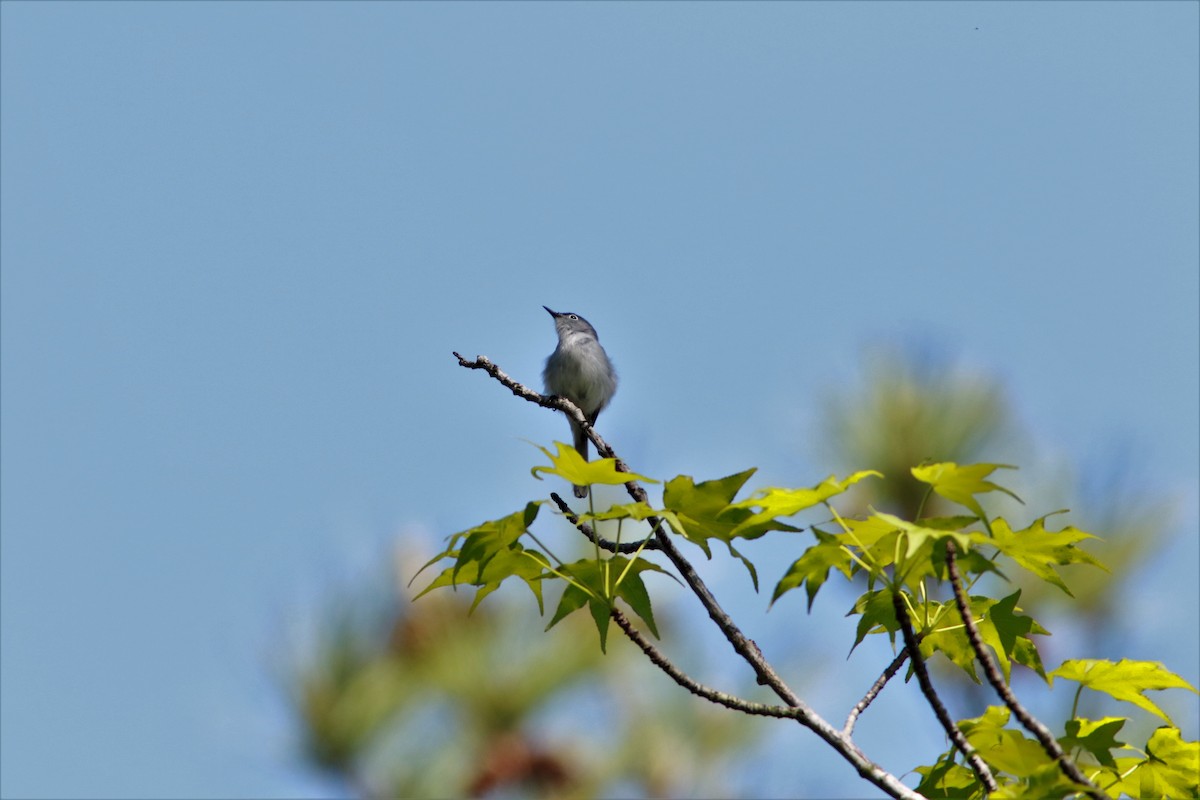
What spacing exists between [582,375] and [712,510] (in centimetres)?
646

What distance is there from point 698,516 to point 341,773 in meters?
5.81

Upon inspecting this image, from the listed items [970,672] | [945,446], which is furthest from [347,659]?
[970,672]

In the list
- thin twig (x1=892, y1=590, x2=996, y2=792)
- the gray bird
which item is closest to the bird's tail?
the gray bird

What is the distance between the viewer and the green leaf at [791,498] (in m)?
1.82

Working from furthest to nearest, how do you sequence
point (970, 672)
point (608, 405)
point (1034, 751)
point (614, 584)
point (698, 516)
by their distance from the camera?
1. point (608, 405)
2. point (970, 672)
3. point (614, 584)
4. point (698, 516)
5. point (1034, 751)

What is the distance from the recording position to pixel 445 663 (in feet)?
24.4

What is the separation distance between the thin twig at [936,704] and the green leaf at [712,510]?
0.21 m

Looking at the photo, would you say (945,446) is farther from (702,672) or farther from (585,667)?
(585,667)

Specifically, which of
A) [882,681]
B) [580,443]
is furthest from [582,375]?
[882,681]

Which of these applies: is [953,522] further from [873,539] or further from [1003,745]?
[1003,745]

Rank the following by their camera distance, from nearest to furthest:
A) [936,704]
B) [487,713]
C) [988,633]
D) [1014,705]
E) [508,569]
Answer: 1. [1014,705]
2. [936,704]
3. [508,569]
4. [988,633]
5. [487,713]

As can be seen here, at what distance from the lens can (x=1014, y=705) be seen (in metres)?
1.77

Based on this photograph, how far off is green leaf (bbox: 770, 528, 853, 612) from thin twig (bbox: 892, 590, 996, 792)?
9 centimetres

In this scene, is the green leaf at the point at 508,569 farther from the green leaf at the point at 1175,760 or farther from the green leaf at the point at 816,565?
the green leaf at the point at 1175,760
